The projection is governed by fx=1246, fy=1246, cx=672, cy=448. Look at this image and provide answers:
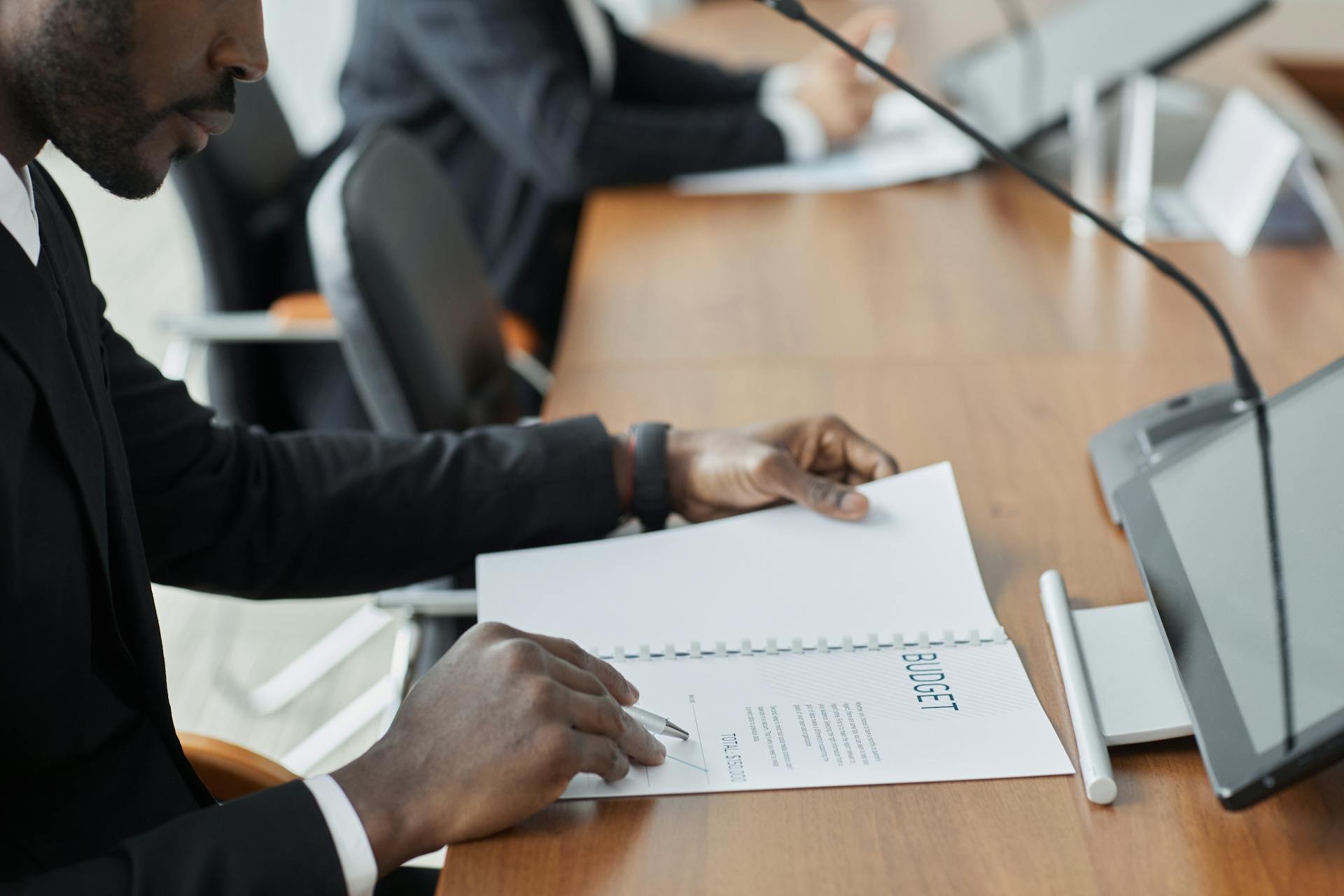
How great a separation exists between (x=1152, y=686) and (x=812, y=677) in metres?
0.21

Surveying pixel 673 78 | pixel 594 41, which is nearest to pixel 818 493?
pixel 594 41

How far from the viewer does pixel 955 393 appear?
1.27m

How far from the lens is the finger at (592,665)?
77 cm

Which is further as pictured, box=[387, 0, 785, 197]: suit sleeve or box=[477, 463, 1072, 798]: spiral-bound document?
box=[387, 0, 785, 197]: suit sleeve

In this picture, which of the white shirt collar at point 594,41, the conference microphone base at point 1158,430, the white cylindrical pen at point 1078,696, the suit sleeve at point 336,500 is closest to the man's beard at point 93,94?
the suit sleeve at point 336,500

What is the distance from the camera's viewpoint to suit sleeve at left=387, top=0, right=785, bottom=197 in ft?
6.02

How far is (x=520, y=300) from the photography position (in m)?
2.10

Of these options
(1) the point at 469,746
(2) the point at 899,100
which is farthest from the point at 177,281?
(1) the point at 469,746

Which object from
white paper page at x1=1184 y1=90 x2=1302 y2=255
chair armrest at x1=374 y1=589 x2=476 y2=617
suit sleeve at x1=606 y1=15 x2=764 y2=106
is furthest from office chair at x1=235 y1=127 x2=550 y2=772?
white paper page at x1=1184 y1=90 x2=1302 y2=255

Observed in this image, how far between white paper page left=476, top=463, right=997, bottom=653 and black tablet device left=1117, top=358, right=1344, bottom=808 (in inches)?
5.4

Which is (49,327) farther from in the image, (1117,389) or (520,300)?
(520,300)

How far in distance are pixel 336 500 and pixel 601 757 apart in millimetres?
426

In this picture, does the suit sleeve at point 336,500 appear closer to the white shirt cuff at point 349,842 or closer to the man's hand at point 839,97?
the white shirt cuff at point 349,842

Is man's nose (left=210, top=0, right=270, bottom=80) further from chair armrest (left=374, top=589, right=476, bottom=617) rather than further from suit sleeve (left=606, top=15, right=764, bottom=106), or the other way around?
suit sleeve (left=606, top=15, right=764, bottom=106)
